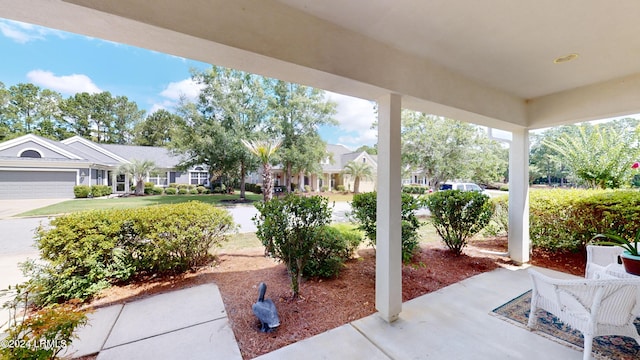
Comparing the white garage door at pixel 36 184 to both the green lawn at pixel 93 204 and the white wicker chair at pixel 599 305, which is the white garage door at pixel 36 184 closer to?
the green lawn at pixel 93 204

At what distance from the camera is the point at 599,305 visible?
1.92 meters

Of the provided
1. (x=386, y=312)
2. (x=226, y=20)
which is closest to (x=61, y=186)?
(x=226, y=20)

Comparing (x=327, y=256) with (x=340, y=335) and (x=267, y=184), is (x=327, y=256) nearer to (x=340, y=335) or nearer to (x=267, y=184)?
(x=340, y=335)

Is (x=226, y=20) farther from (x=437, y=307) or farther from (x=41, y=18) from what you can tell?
(x=437, y=307)

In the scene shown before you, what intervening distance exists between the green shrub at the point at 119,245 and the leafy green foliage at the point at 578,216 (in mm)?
6712

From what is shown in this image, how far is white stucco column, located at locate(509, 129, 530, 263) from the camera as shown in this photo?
452 centimetres

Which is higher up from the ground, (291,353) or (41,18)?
(41,18)

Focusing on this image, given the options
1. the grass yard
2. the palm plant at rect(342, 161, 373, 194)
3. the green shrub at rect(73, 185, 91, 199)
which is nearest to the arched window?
the green shrub at rect(73, 185, 91, 199)

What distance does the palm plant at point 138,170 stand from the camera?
15598 millimetres

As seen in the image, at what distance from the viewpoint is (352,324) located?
2.62m

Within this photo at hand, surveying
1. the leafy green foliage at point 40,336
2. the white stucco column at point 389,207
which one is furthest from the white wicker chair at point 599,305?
the leafy green foliage at point 40,336

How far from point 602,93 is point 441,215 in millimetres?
3105

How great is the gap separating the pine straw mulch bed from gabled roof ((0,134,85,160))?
42.9 feet

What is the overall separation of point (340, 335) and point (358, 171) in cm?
1889
